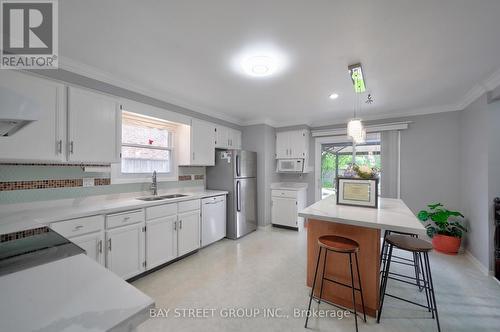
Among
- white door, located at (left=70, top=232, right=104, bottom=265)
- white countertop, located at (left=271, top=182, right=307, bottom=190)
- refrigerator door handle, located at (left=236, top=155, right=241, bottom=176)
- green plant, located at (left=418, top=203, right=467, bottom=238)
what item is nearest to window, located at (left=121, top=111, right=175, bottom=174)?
white door, located at (left=70, top=232, right=104, bottom=265)

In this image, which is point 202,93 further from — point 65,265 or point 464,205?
Answer: point 464,205

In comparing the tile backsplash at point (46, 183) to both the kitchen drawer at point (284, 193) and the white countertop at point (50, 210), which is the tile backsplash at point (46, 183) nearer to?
the white countertop at point (50, 210)

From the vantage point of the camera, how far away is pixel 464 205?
3.31 meters

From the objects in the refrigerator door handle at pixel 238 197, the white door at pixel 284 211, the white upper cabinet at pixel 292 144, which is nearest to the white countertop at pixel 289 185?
the white door at pixel 284 211

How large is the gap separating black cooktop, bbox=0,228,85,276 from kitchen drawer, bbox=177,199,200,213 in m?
1.62

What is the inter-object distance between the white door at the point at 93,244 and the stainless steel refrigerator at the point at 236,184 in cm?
213

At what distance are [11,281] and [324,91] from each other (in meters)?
3.32

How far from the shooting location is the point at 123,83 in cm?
261

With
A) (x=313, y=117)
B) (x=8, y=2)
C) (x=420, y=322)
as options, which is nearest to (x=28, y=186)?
(x=8, y=2)

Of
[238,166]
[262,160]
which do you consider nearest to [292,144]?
[262,160]

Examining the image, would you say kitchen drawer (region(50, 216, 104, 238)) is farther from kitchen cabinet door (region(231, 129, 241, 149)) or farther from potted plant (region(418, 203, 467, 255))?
potted plant (region(418, 203, 467, 255))

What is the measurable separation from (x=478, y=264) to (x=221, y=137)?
4402 mm

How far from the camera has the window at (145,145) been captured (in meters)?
2.93

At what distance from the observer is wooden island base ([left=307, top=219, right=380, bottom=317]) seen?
189cm
